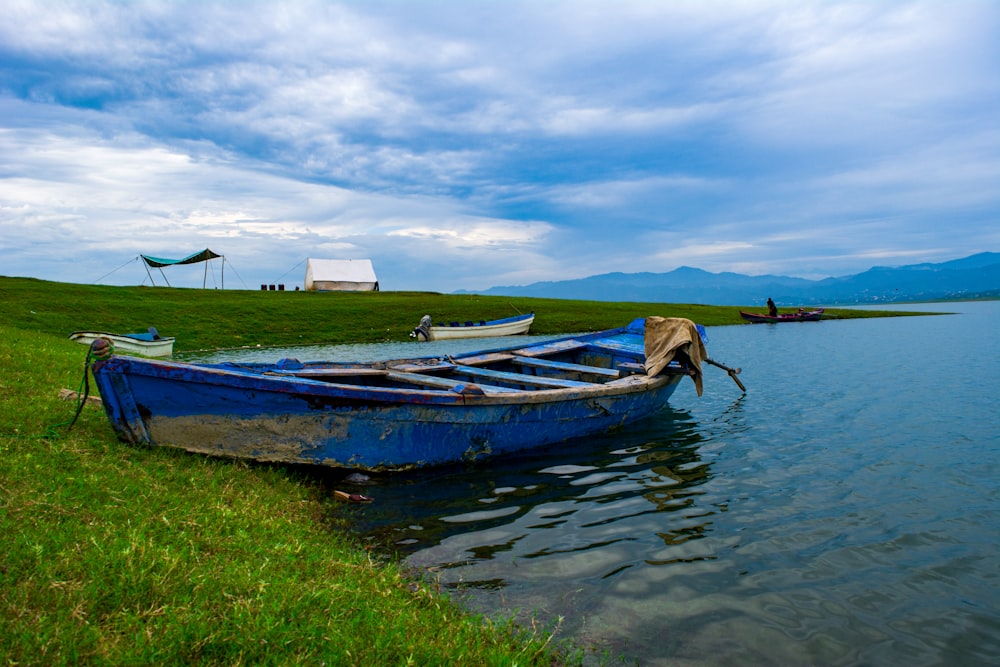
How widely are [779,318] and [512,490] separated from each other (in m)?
61.3

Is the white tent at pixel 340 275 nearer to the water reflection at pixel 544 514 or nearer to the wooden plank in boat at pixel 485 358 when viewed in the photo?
the wooden plank in boat at pixel 485 358

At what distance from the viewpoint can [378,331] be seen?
44.2 meters

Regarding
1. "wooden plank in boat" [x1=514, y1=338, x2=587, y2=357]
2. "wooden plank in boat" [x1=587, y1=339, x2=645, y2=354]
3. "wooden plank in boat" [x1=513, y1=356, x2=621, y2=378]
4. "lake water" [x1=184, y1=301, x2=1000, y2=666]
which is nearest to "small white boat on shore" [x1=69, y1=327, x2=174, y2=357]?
"wooden plank in boat" [x1=514, y1=338, x2=587, y2=357]

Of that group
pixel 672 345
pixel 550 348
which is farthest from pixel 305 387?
pixel 550 348

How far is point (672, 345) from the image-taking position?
547 inches

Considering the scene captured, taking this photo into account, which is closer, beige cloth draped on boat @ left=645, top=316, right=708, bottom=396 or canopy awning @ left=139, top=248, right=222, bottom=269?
beige cloth draped on boat @ left=645, top=316, right=708, bottom=396

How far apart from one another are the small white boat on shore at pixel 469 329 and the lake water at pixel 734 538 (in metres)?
28.9

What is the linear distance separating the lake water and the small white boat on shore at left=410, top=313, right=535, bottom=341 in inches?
1139

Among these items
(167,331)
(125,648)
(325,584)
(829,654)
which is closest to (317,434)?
(325,584)

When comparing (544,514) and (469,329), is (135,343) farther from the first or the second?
(544,514)

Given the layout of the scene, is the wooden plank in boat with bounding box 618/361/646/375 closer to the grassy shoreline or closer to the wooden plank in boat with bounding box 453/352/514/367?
the wooden plank in boat with bounding box 453/352/514/367

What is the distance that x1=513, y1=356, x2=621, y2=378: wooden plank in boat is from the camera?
1458 cm

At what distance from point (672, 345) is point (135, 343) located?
903 inches

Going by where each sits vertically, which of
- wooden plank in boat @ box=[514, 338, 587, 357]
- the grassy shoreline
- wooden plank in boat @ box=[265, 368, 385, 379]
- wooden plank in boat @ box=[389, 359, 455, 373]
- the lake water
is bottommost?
the lake water
